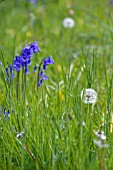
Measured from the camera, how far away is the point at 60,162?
2045 millimetres

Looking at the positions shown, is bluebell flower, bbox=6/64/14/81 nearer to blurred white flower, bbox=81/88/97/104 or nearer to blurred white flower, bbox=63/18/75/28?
blurred white flower, bbox=81/88/97/104

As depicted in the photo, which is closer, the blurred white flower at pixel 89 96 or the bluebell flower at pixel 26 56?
the blurred white flower at pixel 89 96

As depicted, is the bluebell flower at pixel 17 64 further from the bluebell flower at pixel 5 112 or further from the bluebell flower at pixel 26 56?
the bluebell flower at pixel 5 112

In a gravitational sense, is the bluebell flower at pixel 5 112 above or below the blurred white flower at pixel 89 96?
below

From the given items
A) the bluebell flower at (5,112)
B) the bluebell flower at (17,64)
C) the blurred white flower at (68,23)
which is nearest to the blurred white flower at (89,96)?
the bluebell flower at (5,112)

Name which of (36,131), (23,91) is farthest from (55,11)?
(36,131)

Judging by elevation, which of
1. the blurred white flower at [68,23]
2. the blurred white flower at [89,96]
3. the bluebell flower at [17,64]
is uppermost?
the blurred white flower at [68,23]

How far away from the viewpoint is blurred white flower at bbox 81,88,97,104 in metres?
2.19

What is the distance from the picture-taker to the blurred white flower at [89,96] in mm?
2190

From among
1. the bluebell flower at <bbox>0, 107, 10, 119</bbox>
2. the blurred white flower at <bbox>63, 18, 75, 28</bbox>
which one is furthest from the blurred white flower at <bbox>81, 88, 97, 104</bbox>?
the blurred white flower at <bbox>63, 18, 75, 28</bbox>

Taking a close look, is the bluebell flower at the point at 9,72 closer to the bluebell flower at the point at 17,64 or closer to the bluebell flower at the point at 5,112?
the bluebell flower at the point at 17,64

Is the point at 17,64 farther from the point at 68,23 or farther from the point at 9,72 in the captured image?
the point at 68,23

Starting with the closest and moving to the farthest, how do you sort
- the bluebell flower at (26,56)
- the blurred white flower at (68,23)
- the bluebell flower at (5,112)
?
the bluebell flower at (5,112) < the bluebell flower at (26,56) < the blurred white flower at (68,23)

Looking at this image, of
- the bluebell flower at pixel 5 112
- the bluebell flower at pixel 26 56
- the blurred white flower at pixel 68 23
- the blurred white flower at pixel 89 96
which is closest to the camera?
the blurred white flower at pixel 89 96
